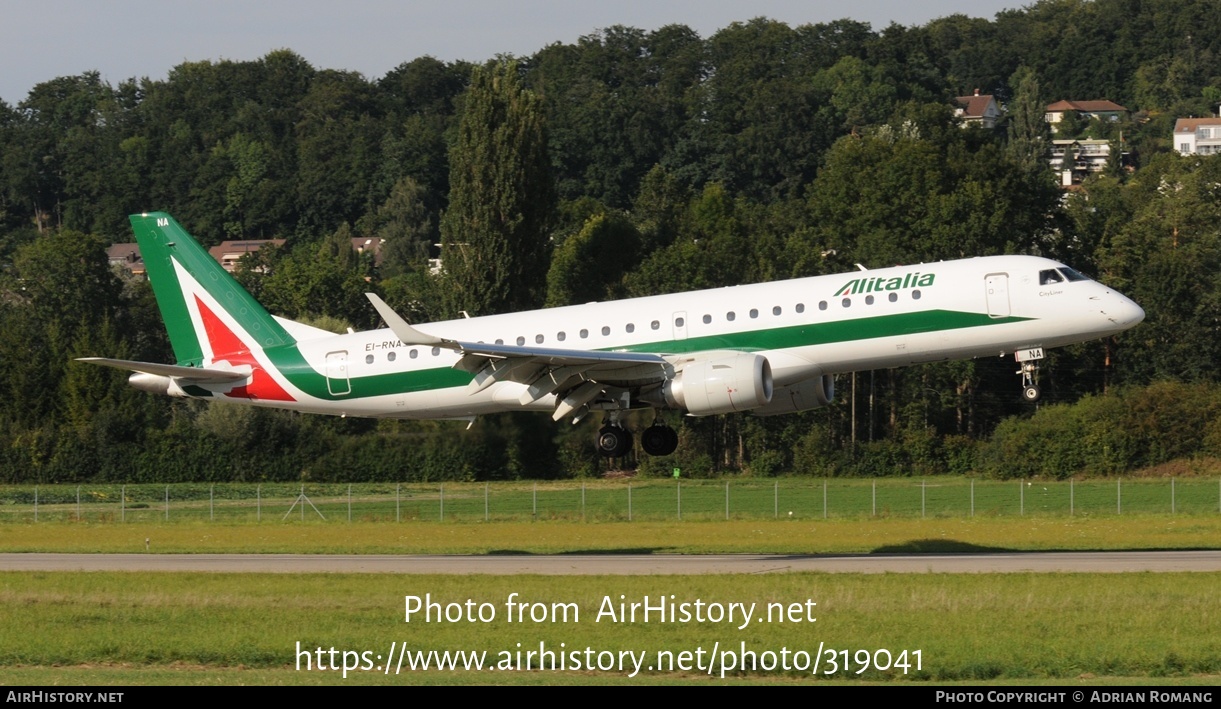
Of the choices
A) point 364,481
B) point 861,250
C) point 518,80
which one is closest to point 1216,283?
point 861,250

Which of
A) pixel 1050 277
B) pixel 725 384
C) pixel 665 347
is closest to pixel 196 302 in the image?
pixel 665 347

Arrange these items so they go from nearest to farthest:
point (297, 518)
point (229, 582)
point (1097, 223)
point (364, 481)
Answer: point (229, 582), point (297, 518), point (364, 481), point (1097, 223)

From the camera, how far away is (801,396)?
41.5 metres

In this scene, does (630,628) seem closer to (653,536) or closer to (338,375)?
(338,375)

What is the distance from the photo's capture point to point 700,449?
77625 millimetres

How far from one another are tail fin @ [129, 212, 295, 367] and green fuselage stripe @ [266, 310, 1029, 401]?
3.68m

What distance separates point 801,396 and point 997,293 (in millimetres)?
5576

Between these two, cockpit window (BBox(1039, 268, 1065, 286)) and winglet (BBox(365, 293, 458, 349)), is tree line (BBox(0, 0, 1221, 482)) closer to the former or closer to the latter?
winglet (BBox(365, 293, 458, 349))

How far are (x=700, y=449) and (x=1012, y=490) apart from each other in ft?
48.9

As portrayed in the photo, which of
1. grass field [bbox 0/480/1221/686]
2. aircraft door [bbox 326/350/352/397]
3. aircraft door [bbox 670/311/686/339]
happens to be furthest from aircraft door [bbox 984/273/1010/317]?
aircraft door [bbox 326/350/352/397]

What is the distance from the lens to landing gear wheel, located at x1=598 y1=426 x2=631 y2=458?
42.0 m

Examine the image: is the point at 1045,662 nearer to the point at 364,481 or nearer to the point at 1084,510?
the point at 1084,510

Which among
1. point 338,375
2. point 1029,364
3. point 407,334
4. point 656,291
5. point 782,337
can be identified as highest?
point 656,291
